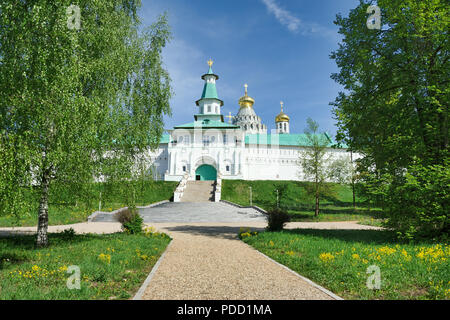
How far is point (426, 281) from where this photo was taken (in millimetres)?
5422

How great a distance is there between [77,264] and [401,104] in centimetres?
1214

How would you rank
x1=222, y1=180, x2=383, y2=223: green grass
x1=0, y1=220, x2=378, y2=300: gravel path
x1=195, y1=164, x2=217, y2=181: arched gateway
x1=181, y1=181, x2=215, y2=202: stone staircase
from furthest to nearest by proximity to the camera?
x1=195, y1=164, x2=217, y2=181: arched gateway, x1=181, y1=181, x2=215, y2=202: stone staircase, x1=222, y1=180, x2=383, y2=223: green grass, x1=0, y1=220, x2=378, y2=300: gravel path

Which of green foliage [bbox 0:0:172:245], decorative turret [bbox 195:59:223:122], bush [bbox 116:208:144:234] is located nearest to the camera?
green foliage [bbox 0:0:172:245]

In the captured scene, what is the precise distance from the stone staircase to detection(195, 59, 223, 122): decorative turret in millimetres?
18523

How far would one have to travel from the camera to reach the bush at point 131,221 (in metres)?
12.4

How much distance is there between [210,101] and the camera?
186ft

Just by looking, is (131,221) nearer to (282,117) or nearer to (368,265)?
(368,265)

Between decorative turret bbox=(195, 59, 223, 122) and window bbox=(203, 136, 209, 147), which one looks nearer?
window bbox=(203, 136, 209, 147)

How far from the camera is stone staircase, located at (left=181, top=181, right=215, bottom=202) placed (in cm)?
3553

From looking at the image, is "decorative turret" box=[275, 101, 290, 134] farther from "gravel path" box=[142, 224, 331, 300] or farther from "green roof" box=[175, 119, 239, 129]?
"gravel path" box=[142, 224, 331, 300]

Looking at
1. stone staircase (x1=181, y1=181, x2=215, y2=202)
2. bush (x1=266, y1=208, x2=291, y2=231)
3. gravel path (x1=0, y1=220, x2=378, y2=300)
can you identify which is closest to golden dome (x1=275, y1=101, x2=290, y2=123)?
stone staircase (x1=181, y1=181, x2=215, y2=202)

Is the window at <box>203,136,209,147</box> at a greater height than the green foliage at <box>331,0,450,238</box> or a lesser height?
greater
